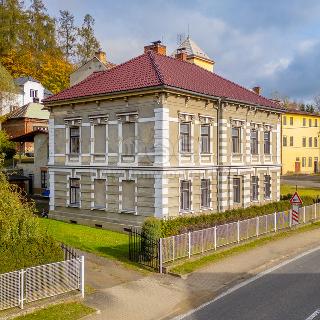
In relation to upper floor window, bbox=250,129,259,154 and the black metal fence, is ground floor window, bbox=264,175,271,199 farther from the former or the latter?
the black metal fence

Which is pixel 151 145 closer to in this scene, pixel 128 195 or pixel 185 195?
pixel 128 195

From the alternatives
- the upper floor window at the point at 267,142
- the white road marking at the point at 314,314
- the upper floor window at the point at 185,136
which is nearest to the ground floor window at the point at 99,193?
the upper floor window at the point at 185,136

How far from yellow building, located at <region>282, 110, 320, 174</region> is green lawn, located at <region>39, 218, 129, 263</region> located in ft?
163

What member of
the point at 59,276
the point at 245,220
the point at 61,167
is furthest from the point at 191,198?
the point at 59,276

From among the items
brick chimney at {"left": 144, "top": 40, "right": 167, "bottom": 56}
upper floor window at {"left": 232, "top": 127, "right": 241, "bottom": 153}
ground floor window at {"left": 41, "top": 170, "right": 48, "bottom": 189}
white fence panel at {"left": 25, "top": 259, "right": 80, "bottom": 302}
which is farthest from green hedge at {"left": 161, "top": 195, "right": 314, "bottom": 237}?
ground floor window at {"left": 41, "top": 170, "right": 48, "bottom": 189}

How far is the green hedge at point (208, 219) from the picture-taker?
18.9 meters

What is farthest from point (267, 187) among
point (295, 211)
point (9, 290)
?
point (9, 290)

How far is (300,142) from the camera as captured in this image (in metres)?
72.4

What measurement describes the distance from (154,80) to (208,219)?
8.39 m

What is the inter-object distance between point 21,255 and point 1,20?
61.3m

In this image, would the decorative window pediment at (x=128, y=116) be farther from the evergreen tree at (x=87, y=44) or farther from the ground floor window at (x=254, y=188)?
the evergreen tree at (x=87, y=44)

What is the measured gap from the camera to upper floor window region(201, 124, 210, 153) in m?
27.1

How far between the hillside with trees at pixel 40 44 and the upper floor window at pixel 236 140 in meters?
45.7

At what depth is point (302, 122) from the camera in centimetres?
7188
